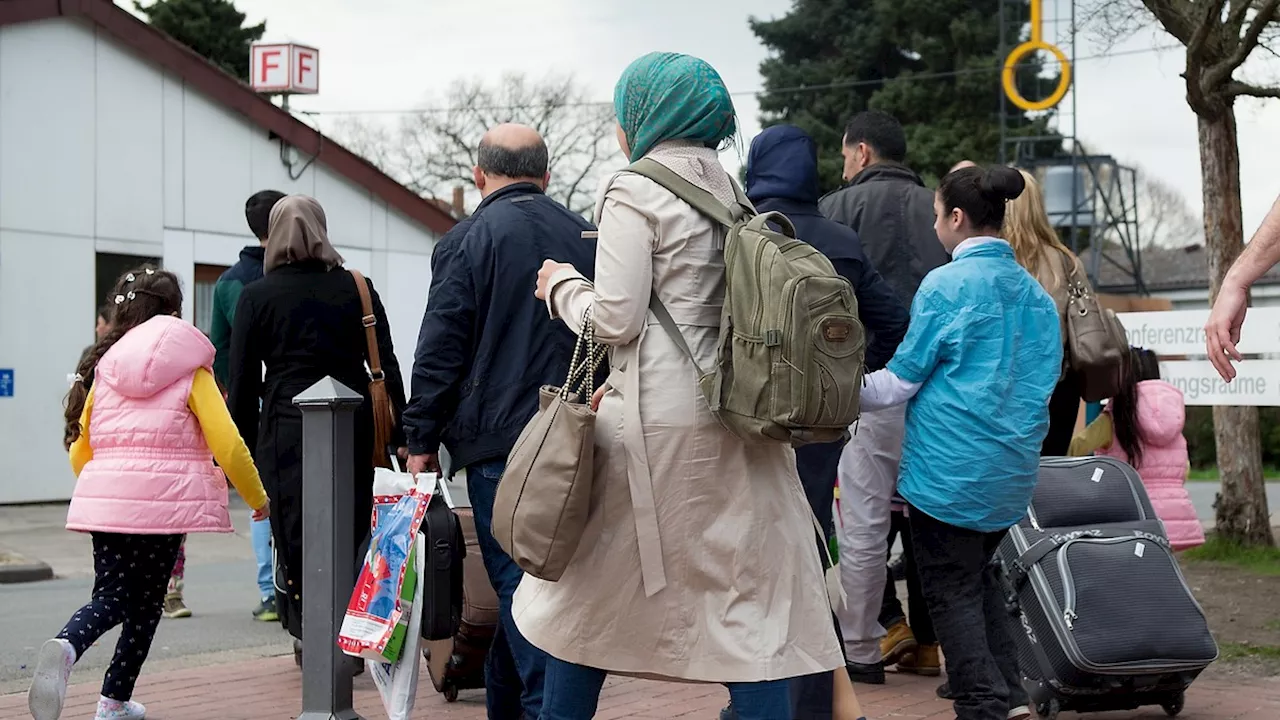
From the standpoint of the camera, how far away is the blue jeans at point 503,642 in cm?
440

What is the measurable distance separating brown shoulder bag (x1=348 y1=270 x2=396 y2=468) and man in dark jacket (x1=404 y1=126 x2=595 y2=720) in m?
1.21

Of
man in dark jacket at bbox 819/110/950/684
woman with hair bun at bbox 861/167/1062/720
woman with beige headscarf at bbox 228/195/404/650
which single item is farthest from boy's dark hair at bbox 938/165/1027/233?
woman with beige headscarf at bbox 228/195/404/650

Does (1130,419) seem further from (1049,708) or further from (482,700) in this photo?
(482,700)

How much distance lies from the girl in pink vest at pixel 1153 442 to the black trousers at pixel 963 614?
4.88 feet

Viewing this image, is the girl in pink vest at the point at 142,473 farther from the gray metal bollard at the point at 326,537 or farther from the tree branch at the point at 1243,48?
the tree branch at the point at 1243,48

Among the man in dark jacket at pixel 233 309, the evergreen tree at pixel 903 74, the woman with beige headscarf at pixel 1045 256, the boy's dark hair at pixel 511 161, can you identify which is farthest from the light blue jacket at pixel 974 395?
the evergreen tree at pixel 903 74

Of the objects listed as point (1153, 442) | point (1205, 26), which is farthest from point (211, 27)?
point (1153, 442)

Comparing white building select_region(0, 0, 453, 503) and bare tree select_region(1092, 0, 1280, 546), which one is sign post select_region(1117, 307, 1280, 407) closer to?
bare tree select_region(1092, 0, 1280, 546)

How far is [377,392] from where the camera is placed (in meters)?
5.88

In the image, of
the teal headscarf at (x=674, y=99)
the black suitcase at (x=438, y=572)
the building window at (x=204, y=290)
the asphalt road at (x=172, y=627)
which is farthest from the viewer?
the building window at (x=204, y=290)

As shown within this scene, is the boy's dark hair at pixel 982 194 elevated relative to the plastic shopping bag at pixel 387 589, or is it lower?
elevated

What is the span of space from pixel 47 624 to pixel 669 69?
612 centimetres

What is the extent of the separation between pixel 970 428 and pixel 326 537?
209cm

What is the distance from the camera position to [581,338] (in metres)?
3.51
